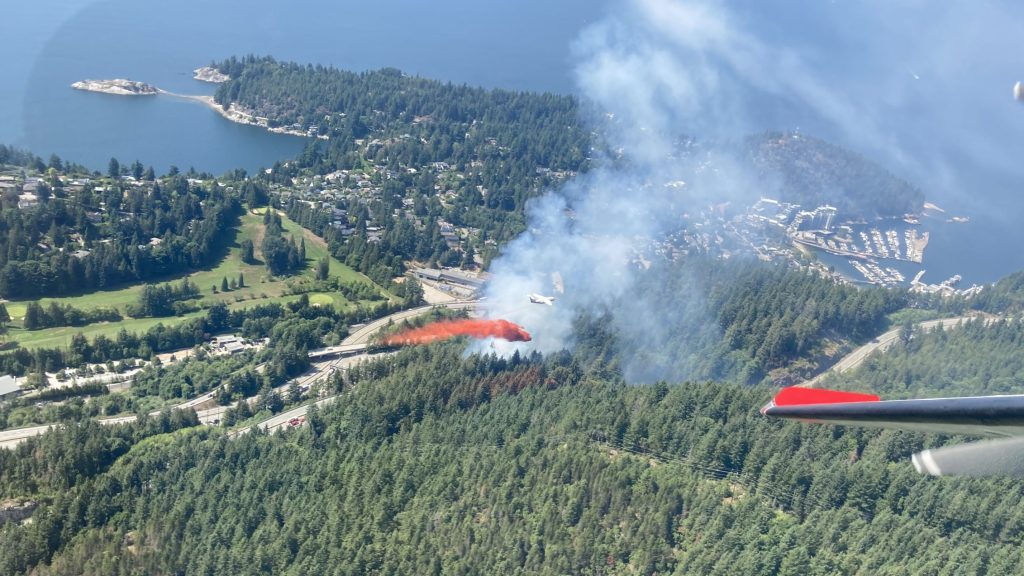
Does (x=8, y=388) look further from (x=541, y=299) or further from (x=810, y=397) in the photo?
(x=810, y=397)

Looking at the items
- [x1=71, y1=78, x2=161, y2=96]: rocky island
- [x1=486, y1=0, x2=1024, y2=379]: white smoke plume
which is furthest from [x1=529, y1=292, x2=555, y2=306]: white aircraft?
[x1=71, y1=78, x2=161, y2=96]: rocky island

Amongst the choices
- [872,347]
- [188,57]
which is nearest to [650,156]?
[872,347]

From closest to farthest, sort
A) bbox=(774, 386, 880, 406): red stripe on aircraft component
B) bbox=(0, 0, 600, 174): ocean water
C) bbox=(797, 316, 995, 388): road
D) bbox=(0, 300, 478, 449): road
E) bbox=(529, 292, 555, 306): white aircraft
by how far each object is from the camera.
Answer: bbox=(774, 386, 880, 406): red stripe on aircraft component → bbox=(0, 300, 478, 449): road → bbox=(797, 316, 995, 388): road → bbox=(529, 292, 555, 306): white aircraft → bbox=(0, 0, 600, 174): ocean water

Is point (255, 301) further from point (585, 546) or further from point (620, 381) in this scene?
point (585, 546)

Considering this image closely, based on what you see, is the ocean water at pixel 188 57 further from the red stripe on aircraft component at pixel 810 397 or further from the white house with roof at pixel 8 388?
the red stripe on aircraft component at pixel 810 397

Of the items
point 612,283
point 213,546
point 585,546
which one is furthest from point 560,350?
point 213,546

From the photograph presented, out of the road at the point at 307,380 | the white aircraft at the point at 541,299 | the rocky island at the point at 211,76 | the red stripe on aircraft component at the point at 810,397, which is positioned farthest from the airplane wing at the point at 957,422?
the rocky island at the point at 211,76

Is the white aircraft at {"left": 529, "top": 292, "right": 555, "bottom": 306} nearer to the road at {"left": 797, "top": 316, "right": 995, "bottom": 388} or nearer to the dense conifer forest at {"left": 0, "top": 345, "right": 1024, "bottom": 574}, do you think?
the dense conifer forest at {"left": 0, "top": 345, "right": 1024, "bottom": 574}
